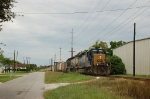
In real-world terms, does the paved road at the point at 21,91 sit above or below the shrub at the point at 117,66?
below

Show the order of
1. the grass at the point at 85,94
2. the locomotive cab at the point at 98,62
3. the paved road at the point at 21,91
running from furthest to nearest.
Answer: the locomotive cab at the point at 98,62 → the paved road at the point at 21,91 → the grass at the point at 85,94

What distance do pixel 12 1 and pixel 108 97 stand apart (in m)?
12.3

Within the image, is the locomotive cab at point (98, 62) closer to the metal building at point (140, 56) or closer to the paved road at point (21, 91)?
the paved road at point (21, 91)

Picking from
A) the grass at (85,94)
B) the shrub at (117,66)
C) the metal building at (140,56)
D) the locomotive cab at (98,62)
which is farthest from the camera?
the shrub at (117,66)

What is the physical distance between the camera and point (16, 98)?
16891mm

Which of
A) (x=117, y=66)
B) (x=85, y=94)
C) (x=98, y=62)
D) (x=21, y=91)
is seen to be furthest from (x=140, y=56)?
(x=85, y=94)

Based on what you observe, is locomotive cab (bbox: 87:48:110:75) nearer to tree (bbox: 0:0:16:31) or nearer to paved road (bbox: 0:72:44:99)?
paved road (bbox: 0:72:44:99)

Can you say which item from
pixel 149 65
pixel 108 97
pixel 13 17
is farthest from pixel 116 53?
pixel 108 97

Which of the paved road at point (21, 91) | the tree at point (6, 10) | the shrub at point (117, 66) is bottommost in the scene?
the paved road at point (21, 91)

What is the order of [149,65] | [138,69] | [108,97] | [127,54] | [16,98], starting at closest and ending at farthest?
1. [108,97]
2. [16,98]
3. [149,65]
4. [138,69]
5. [127,54]

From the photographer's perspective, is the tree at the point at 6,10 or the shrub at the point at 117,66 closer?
the tree at the point at 6,10

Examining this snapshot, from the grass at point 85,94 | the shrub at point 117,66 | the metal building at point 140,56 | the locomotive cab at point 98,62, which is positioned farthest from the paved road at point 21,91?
the shrub at point 117,66

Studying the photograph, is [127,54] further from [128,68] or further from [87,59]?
[87,59]

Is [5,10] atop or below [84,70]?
atop
